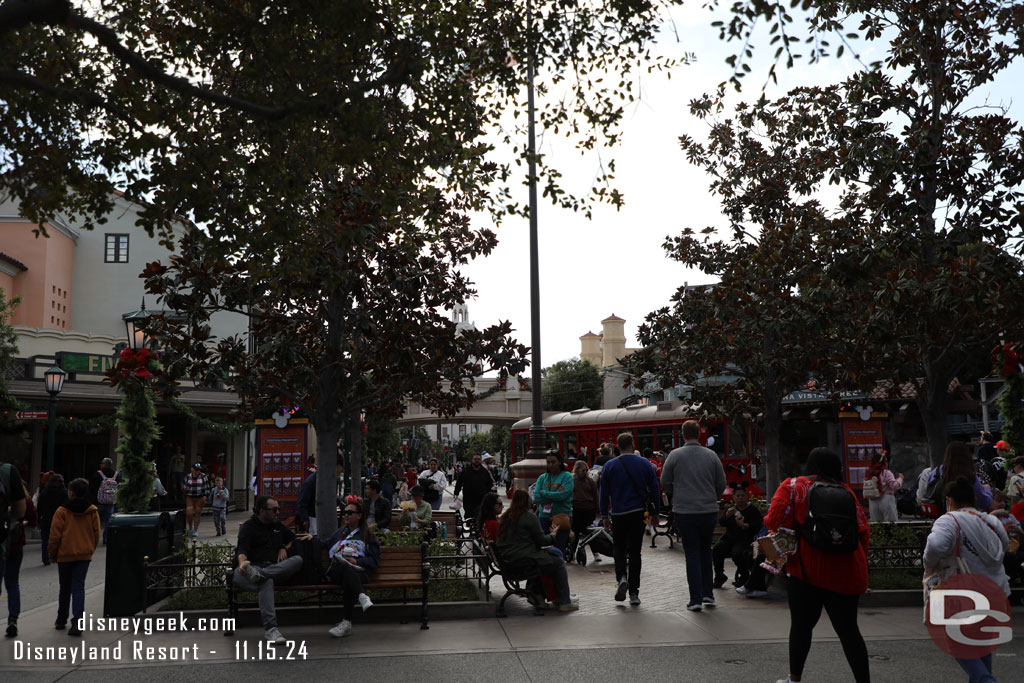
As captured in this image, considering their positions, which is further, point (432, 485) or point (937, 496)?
point (432, 485)

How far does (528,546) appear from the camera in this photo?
9.20 meters

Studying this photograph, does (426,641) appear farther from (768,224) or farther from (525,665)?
(768,224)

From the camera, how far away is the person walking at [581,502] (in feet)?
42.5

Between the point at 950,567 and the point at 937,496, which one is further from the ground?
the point at 937,496

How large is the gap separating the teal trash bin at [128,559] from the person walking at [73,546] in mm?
391

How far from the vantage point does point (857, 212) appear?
36.6 feet

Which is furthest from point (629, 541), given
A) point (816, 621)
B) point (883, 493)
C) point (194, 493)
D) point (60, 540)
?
point (194, 493)

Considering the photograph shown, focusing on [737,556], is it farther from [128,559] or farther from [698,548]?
[128,559]

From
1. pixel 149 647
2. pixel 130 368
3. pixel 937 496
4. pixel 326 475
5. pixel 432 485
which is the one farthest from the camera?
pixel 432 485

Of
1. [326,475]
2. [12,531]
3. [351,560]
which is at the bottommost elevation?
[351,560]

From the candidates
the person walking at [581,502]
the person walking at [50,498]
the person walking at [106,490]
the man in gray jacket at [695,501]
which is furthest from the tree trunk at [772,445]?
the person walking at [106,490]

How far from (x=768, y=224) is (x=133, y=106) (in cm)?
1104

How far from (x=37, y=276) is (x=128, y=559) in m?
29.1

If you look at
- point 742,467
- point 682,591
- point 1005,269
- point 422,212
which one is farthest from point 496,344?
point 742,467
